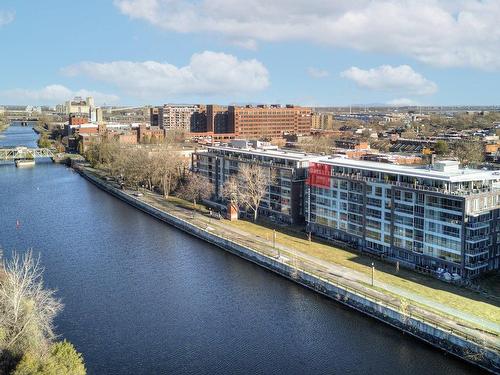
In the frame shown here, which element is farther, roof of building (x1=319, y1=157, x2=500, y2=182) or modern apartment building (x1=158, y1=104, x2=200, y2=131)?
modern apartment building (x1=158, y1=104, x2=200, y2=131)

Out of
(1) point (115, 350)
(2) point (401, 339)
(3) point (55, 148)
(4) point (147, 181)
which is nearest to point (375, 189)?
(2) point (401, 339)

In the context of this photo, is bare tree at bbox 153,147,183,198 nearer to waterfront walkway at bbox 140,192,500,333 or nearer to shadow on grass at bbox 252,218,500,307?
waterfront walkway at bbox 140,192,500,333

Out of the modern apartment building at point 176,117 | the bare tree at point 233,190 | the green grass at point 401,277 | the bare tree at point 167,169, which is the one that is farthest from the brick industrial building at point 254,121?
the green grass at point 401,277

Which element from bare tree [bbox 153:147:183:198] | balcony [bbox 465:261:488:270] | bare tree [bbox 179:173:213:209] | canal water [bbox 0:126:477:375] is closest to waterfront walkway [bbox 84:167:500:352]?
canal water [bbox 0:126:477:375]

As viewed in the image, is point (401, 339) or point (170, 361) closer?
point (170, 361)

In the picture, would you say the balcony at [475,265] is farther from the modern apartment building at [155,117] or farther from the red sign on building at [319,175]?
the modern apartment building at [155,117]

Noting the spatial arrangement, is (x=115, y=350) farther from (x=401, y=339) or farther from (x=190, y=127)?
(x=190, y=127)

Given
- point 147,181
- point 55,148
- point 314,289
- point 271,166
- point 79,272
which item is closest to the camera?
point 314,289
